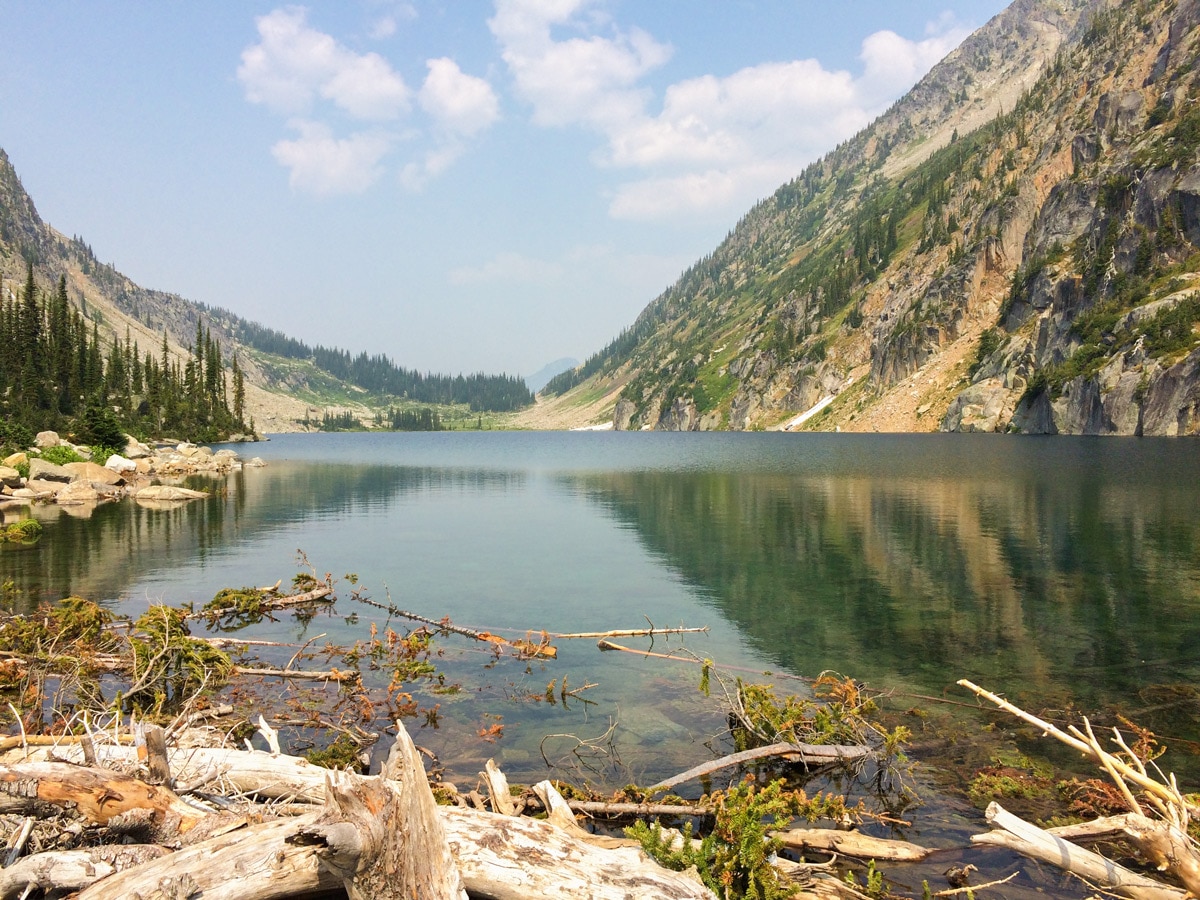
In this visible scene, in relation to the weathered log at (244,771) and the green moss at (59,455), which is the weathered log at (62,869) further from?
the green moss at (59,455)

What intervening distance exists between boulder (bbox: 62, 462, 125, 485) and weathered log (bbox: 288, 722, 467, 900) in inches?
2650

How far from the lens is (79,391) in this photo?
370ft

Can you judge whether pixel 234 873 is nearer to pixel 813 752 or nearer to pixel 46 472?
pixel 813 752

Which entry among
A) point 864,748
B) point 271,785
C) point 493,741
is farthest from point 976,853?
point 271,785

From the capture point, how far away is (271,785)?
27.5 feet

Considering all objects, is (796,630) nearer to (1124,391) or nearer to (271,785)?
(271,785)

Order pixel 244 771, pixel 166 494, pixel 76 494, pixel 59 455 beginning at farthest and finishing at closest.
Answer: pixel 59 455 < pixel 166 494 < pixel 76 494 < pixel 244 771

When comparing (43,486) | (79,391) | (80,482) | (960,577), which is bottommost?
(960,577)

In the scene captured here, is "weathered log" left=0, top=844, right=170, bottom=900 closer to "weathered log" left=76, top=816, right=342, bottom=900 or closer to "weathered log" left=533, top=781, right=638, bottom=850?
"weathered log" left=76, top=816, right=342, bottom=900

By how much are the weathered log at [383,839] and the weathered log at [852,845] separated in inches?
201

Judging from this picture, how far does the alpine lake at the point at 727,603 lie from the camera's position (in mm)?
13367

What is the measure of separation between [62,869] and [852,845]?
29.4 feet

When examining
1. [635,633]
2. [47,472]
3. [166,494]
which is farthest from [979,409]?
[47,472]

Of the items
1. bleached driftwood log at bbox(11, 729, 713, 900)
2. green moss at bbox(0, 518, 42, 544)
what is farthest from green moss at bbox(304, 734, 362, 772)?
green moss at bbox(0, 518, 42, 544)
